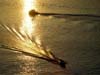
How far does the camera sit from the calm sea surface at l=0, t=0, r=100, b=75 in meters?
5.40

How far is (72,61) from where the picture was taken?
5.64 metres

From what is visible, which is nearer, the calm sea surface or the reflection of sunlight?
the calm sea surface

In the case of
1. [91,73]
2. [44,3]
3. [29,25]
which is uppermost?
[44,3]

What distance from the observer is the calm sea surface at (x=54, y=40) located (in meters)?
5.40

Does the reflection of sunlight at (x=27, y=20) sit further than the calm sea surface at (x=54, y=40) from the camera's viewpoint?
Yes

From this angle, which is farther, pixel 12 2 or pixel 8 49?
pixel 12 2

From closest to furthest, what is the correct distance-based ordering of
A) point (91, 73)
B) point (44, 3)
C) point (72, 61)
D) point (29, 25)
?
point (91, 73), point (72, 61), point (29, 25), point (44, 3)

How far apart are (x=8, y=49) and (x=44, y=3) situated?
130 inches

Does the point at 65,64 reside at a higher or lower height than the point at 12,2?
lower

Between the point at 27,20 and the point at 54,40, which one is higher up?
the point at 27,20

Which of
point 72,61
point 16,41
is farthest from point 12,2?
point 72,61

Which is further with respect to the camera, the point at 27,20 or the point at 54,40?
the point at 27,20

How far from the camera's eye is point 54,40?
646 centimetres

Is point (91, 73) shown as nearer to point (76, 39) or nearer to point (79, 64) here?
point (79, 64)
